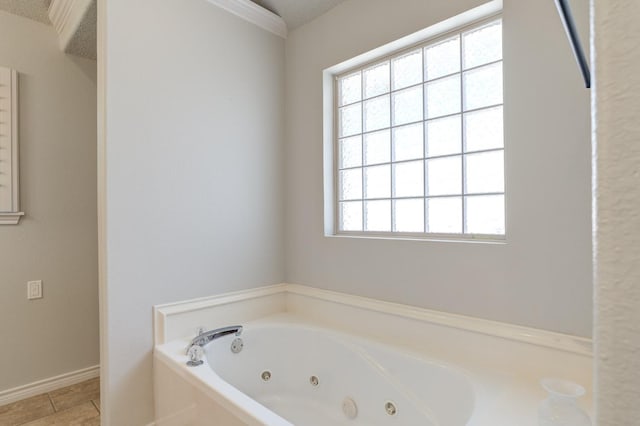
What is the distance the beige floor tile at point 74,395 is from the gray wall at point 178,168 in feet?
2.71

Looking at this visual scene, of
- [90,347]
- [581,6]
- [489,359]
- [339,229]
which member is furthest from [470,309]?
[90,347]

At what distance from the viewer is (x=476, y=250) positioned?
1.61 m

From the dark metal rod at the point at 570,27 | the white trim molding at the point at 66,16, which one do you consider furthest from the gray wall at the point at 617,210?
the white trim molding at the point at 66,16

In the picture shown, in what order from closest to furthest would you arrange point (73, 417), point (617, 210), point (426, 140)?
point (617, 210) → point (426, 140) → point (73, 417)

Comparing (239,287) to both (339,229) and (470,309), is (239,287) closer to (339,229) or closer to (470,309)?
(339,229)

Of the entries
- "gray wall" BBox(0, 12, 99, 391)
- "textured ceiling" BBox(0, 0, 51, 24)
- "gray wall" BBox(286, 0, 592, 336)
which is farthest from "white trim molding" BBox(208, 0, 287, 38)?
"gray wall" BBox(0, 12, 99, 391)

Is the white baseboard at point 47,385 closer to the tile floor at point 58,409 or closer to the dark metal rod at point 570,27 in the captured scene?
the tile floor at point 58,409

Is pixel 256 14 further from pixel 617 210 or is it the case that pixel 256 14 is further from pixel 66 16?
pixel 617 210

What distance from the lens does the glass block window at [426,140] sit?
169 cm

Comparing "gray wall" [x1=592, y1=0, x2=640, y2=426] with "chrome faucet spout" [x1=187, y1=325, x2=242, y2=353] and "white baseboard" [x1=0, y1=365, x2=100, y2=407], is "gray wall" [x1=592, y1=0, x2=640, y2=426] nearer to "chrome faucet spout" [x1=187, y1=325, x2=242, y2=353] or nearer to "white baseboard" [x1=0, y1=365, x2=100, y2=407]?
"chrome faucet spout" [x1=187, y1=325, x2=242, y2=353]

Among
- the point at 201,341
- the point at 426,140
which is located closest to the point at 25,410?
the point at 201,341

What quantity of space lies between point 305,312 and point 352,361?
0.62m

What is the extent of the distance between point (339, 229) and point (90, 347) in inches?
84.6

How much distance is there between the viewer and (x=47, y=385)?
2377mm
